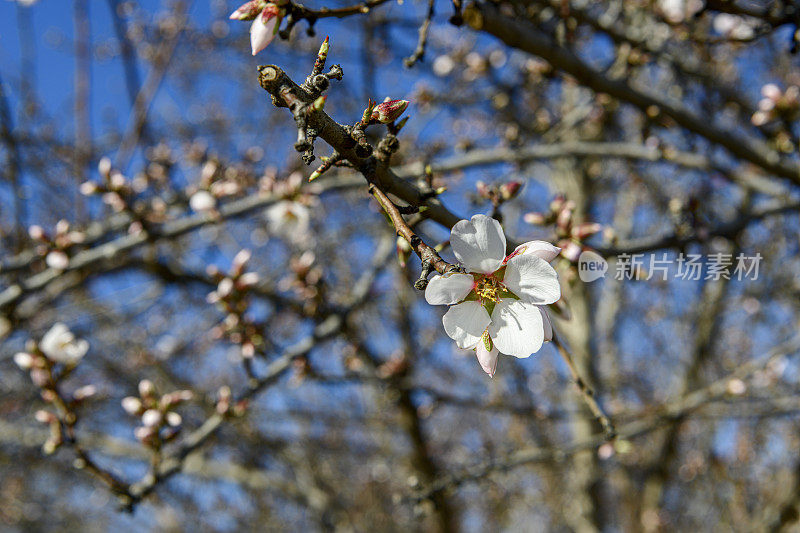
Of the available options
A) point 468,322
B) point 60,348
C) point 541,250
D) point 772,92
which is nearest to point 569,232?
point 541,250

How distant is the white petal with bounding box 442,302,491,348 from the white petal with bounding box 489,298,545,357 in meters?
0.02

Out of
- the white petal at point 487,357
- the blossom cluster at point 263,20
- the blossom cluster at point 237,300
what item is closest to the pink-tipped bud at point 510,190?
the white petal at point 487,357

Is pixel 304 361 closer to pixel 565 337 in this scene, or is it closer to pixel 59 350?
pixel 59 350

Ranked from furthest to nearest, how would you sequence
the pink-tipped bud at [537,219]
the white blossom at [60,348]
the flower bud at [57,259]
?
the flower bud at [57,259] → the white blossom at [60,348] → the pink-tipped bud at [537,219]

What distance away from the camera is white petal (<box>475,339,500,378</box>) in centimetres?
106

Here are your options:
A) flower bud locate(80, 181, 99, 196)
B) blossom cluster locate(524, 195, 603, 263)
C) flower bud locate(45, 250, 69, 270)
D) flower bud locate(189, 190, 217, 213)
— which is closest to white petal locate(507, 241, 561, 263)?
blossom cluster locate(524, 195, 603, 263)

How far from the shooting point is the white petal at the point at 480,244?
39.6 inches

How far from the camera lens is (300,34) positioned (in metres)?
5.20

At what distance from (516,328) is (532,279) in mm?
102

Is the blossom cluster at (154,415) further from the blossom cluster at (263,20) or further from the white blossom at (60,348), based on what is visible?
the blossom cluster at (263,20)

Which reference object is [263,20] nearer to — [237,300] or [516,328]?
[516,328]

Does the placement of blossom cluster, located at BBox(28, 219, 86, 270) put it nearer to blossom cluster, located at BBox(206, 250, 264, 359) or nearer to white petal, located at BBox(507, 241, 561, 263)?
blossom cluster, located at BBox(206, 250, 264, 359)

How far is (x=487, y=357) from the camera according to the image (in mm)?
1067

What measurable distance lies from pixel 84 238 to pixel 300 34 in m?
3.45
